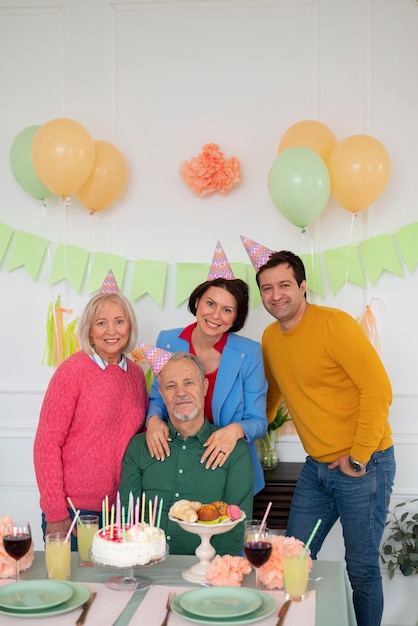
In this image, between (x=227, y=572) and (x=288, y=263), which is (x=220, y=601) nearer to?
(x=227, y=572)

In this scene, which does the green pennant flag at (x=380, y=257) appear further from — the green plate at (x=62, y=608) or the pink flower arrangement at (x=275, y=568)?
the green plate at (x=62, y=608)

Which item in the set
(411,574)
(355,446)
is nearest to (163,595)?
(355,446)

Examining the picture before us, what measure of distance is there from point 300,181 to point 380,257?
0.61m

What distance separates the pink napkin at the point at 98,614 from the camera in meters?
1.67

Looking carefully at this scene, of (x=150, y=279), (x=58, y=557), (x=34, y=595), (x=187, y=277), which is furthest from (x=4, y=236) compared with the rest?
(x=34, y=595)

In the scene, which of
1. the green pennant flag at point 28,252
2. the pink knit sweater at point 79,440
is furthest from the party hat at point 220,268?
the green pennant flag at point 28,252

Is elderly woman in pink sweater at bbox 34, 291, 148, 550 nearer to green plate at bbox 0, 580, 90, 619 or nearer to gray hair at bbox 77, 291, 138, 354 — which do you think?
gray hair at bbox 77, 291, 138, 354

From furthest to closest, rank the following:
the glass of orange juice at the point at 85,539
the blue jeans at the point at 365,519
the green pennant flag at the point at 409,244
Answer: the green pennant flag at the point at 409,244 < the blue jeans at the point at 365,519 < the glass of orange juice at the point at 85,539

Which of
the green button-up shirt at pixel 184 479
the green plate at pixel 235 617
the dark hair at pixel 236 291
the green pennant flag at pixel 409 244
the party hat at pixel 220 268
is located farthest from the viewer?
the green pennant flag at pixel 409 244

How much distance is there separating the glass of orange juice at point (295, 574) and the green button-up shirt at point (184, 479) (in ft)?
1.93

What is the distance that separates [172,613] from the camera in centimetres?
175

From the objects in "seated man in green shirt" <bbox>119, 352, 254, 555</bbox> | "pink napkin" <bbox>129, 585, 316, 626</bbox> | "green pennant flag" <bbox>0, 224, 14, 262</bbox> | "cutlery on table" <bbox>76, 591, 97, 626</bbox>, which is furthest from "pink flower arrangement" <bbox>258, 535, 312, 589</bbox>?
"green pennant flag" <bbox>0, 224, 14, 262</bbox>

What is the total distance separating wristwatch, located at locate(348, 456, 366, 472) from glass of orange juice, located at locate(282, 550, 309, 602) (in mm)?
851

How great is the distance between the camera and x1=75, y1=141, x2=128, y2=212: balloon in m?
3.37
